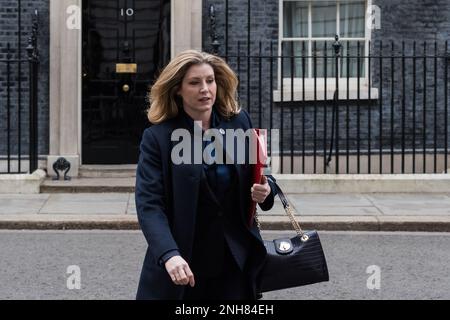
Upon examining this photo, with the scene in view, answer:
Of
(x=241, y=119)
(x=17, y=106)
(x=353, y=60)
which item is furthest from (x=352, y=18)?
(x=241, y=119)

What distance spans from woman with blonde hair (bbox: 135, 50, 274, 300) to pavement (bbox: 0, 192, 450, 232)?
5.70m

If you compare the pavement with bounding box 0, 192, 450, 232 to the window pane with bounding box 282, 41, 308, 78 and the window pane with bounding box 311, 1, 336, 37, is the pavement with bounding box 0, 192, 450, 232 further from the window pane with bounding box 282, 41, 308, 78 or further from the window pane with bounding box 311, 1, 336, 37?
the window pane with bounding box 311, 1, 336, 37

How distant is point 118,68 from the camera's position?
12016 mm

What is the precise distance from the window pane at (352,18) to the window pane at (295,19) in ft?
1.85

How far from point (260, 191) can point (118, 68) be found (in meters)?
9.11

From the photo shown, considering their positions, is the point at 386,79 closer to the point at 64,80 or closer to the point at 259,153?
the point at 64,80

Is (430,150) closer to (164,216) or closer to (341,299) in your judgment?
(341,299)

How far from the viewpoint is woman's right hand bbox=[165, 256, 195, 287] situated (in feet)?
9.97

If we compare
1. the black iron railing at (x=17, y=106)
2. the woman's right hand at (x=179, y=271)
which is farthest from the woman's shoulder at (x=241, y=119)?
the black iron railing at (x=17, y=106)

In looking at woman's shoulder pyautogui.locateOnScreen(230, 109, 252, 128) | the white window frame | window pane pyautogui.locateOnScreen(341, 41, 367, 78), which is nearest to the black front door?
the white window frame

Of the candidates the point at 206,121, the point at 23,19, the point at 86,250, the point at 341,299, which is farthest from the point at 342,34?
the point at 206,121

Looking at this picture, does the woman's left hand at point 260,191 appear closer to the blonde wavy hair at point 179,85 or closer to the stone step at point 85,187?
the blonde wavy hair at point 179,85

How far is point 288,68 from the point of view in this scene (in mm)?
12398

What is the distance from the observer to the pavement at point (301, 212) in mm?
8992
